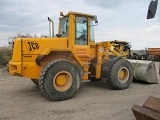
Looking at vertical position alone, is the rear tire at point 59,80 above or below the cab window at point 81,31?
below

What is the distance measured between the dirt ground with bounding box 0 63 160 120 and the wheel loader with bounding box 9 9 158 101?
395mm

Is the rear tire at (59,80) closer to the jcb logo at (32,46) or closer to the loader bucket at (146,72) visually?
the jcb logo at (32,46)

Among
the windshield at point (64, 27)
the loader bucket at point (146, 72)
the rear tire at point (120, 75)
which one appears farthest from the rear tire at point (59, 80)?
the loader bucket at point (146, 72)

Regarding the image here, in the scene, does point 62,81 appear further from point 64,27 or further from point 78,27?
point 64,27

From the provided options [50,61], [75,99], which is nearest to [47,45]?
[50,61]

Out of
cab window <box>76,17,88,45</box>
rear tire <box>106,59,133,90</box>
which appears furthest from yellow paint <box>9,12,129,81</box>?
rear tire <box>106,59,133,90</box>

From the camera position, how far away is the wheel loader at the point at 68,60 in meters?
6.89

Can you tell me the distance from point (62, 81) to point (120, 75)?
2.41 m

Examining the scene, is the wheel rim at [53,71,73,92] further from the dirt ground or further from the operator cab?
the operator cab

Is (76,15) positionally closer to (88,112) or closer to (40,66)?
(40,66)

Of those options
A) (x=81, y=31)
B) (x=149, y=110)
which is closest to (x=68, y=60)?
(x=81, y=31)

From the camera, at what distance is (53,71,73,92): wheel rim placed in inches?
272

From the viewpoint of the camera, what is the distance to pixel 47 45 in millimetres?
7344

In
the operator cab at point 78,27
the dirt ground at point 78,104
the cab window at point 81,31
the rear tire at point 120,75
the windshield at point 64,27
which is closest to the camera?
the dirt ground at point 78,104
